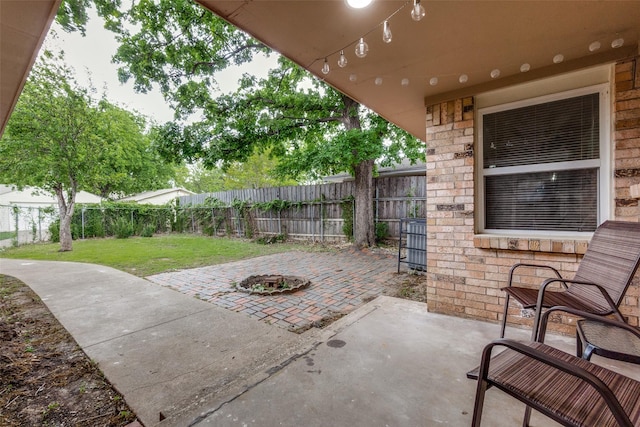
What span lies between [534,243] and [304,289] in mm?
2864

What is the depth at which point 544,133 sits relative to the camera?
8.20 feet

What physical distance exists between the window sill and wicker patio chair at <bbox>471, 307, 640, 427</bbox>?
4.33ft

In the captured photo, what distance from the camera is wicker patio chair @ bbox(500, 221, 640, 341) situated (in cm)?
157

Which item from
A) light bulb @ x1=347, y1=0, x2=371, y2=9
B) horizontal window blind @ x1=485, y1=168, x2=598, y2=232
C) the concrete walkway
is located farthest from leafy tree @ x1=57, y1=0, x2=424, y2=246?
light bulb @ x1=347, y1=0, x2=371, y2=9

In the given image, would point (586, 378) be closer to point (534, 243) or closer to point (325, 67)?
point (534, 243)

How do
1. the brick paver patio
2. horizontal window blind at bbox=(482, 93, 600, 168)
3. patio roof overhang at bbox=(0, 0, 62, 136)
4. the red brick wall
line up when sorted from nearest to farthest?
1. patio roof overhang at bbox=(0, 0, 62, 136)
2. the red brick wall
3. horizontal window blind at bbox=(482, 93, 600, 168)
4. the brick paver patio

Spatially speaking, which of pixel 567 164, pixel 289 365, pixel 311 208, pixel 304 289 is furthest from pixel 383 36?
pixel 311 208

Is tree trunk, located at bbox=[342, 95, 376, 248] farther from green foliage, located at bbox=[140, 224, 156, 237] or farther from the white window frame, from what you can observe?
green foliage, located at bbox=[140, 224, 156, 237]

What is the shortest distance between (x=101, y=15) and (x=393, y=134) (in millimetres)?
6379

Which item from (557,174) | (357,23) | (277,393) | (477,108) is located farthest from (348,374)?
(477,108)

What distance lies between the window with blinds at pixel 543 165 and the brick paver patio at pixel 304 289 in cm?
196

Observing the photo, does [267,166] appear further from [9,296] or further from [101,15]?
[9,296]

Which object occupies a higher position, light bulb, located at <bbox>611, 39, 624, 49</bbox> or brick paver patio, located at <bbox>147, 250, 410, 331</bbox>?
light bulb, located at <bbox>611, 39, 624, 49</bbox>

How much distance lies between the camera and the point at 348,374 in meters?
1.82
